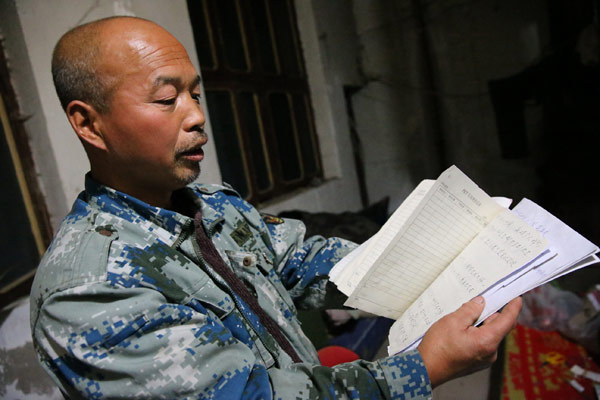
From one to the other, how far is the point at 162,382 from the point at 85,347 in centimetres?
11

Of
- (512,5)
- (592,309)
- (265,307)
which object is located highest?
(512,5)

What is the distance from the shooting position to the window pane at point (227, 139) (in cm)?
204

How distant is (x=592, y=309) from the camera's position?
1.31 meters

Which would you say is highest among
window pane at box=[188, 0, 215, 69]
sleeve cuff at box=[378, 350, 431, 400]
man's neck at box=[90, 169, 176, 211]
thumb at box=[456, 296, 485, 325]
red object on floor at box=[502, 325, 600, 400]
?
window pane at box=[188, 0, 215, 69]

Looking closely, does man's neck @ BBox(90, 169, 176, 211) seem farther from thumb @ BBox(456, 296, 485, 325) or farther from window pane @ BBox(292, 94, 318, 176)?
window pane @ BBox(292, 94, 318, 176)

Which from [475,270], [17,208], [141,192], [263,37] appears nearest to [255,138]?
[263,37]

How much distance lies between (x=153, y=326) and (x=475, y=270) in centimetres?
52

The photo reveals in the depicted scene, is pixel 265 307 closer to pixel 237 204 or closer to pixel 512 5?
pixel 237 204

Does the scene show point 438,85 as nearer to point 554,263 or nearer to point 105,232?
point 554,263

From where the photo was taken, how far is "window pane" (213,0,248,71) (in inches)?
86.9

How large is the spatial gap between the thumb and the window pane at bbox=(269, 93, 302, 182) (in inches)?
82.6

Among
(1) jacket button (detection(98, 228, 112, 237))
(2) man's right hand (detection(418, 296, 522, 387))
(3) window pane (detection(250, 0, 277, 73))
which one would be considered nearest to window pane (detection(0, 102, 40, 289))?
(1) jacket button (detection(98, 228, 112, 237))

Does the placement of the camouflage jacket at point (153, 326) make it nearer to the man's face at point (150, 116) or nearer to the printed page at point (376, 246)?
the man's face at point (150, 116)

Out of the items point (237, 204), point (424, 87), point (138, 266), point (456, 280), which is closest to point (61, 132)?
point (237, 204)
